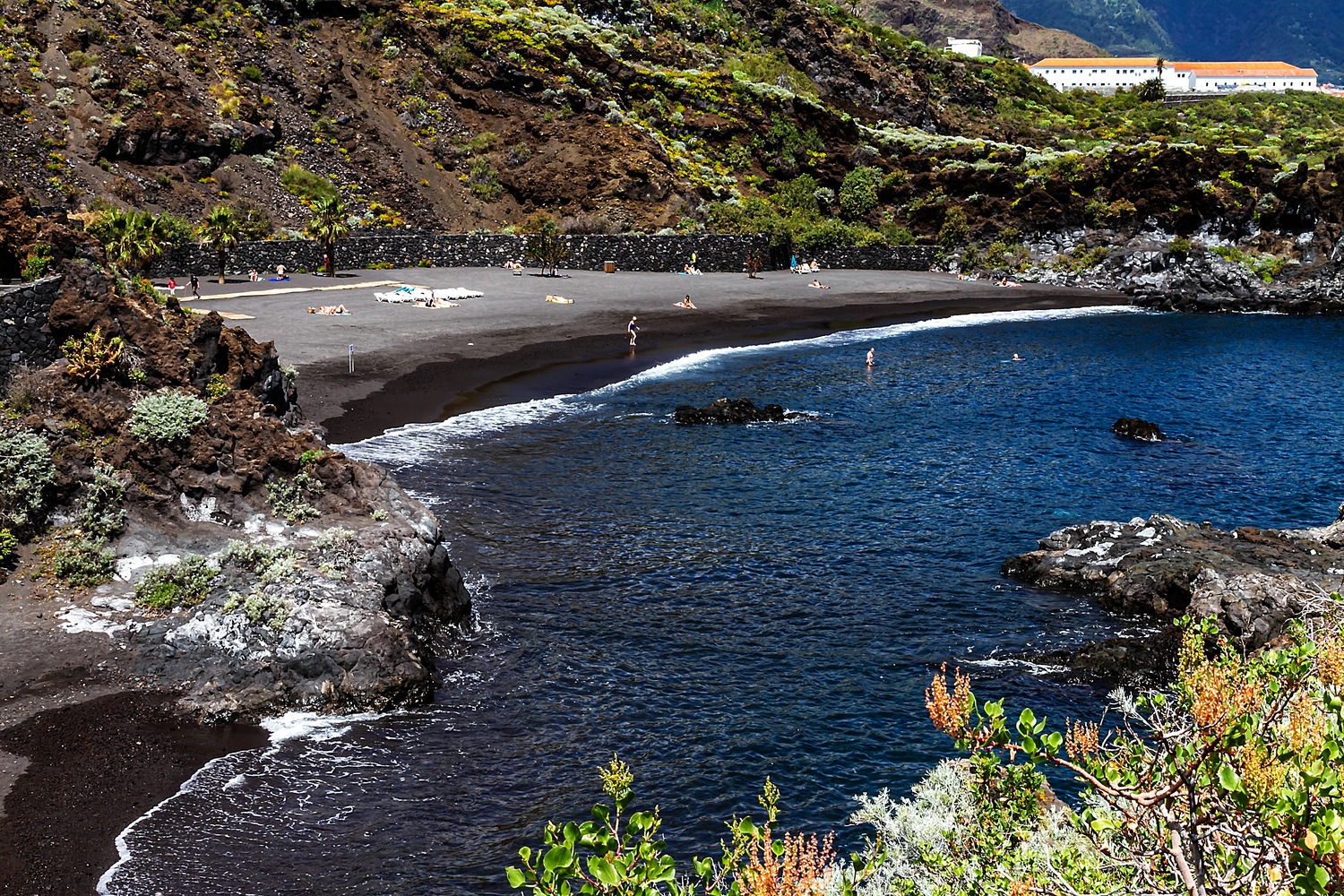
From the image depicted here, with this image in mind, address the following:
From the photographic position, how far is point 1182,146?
301ft

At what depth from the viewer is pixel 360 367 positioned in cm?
4250

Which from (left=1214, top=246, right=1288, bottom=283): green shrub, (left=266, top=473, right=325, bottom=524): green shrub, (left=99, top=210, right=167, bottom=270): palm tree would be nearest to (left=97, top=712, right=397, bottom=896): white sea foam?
(left=266, top=473, right=325, bottom=524): green shrub

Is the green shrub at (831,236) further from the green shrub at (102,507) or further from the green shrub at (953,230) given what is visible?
the green shrub at (102,507)

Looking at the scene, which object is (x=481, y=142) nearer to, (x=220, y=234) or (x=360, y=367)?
(x=220, y=234)

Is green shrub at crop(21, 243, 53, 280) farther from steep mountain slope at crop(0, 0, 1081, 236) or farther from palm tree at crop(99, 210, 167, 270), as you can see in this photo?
steep mountain slope at crop(0, 0, 1081, 236)

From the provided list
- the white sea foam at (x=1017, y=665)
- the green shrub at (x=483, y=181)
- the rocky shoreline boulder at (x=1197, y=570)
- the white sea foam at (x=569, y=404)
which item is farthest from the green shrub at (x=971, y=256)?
the white sea foam at (x=1017, y=665)

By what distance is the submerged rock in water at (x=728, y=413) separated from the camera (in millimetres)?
39031

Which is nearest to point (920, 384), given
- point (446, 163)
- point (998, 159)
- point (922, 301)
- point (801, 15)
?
point (922, 301)

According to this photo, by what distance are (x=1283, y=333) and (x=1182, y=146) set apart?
105 ft

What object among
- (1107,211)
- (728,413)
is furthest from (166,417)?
(1107,211)

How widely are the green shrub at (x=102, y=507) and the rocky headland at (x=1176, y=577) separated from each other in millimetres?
18026

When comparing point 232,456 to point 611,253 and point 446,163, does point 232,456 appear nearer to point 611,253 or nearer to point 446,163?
point 611,253

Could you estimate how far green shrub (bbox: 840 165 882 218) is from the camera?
94.2 metres

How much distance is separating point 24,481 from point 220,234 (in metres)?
42.9
